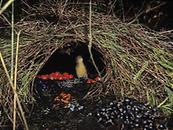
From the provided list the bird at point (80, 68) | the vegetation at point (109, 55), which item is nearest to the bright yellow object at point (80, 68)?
the bird at point (80, 68)

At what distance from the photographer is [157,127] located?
2775mm

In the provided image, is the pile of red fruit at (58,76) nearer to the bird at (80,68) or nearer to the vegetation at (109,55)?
the bird at (80,68)

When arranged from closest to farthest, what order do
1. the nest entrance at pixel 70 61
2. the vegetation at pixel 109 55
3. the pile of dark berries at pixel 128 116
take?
the pile of dark berries at pixel 128 116 < the vegetation at pixel 109 55 < the nest entrance at pixel 70 61

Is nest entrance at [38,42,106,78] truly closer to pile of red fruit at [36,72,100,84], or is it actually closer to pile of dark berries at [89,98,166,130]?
pile of red fruit at [36,72,100,84]

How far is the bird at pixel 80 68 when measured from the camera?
3402 millimetres

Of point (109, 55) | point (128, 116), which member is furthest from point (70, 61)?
point (128, 116)

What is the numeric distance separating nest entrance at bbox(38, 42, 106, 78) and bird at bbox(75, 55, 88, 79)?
10 cm

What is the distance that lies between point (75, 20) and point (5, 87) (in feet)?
2.01

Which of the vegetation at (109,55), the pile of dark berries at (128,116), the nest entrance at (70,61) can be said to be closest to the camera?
the pile of dark berries at (128,116)

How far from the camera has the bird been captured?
3402 mm

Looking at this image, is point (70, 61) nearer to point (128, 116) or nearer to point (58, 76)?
point (58, 76)

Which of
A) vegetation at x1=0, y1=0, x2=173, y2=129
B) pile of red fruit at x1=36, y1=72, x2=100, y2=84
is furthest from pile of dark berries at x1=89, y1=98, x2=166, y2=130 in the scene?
pile of red fruit at x1=36, y1=72, x2=100, y2=84

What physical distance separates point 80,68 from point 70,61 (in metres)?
0.36

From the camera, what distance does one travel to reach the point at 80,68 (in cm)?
341
